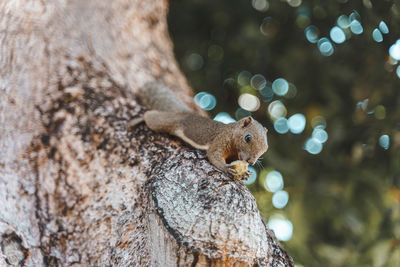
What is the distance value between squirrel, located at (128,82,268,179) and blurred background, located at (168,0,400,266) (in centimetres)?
34

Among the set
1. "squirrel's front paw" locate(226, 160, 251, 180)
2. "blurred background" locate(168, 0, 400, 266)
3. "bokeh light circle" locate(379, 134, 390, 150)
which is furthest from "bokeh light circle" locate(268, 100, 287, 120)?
"squirrel's front paw" locate(226, 160, 251, 180)

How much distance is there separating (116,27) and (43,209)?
3.79ft

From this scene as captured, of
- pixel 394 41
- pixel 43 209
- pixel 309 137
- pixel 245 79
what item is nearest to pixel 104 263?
pixel 43 209

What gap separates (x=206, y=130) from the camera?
84.3 inches

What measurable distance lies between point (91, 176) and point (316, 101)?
2.17 metres

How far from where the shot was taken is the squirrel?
191cm

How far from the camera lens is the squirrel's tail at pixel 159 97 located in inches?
84.4

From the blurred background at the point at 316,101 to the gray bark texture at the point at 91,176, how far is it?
87 cm

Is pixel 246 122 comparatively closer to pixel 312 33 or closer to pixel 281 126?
pixel 281 126

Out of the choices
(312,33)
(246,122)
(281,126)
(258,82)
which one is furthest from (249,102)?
(246,122)

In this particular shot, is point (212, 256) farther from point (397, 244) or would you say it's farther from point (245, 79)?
point (245, 79)

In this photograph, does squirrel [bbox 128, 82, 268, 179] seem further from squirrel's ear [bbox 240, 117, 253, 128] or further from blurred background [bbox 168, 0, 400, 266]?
blurred background [bbox 168, 0, 400, 266]

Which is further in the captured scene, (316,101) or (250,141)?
(316,101)

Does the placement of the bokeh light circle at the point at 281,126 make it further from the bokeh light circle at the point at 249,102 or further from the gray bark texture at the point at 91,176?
the gray bark texture at the point at 91,176
